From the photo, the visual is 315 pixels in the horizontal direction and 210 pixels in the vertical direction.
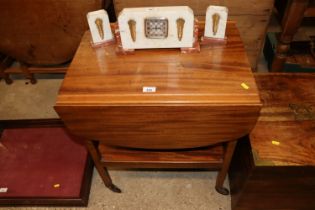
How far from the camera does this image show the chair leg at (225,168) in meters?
1.05

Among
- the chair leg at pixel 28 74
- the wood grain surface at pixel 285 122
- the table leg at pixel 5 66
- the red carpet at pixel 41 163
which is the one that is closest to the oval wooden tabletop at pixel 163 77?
the wood grain surface at pixel 285 122

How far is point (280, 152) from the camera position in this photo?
97 cm

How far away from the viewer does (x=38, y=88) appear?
6.68ft

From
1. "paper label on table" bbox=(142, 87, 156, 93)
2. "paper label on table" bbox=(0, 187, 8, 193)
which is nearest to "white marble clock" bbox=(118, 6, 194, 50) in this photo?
"paper label on table" bbox=(142, 87, 156, 93)

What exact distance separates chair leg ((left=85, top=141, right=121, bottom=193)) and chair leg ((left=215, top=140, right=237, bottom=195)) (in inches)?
21.4

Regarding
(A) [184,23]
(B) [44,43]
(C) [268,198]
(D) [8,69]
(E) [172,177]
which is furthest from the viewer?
(D) [8,69]

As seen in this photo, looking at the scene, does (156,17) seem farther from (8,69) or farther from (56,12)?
(8,69)

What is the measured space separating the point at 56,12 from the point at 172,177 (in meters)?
1.18

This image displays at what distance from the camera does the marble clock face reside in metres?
0.98

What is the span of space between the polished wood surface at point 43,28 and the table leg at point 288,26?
107 centimetres

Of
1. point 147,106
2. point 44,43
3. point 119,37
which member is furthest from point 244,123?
point 44,43

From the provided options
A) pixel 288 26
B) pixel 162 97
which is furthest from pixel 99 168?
pixel 288 26

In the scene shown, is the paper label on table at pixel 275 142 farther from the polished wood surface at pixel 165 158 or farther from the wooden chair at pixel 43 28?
the wooden chair at pixel 43 28

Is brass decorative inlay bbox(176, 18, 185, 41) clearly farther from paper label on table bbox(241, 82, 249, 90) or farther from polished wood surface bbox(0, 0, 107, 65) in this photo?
polished wood surface bbox(0, 0, 107, 65)
